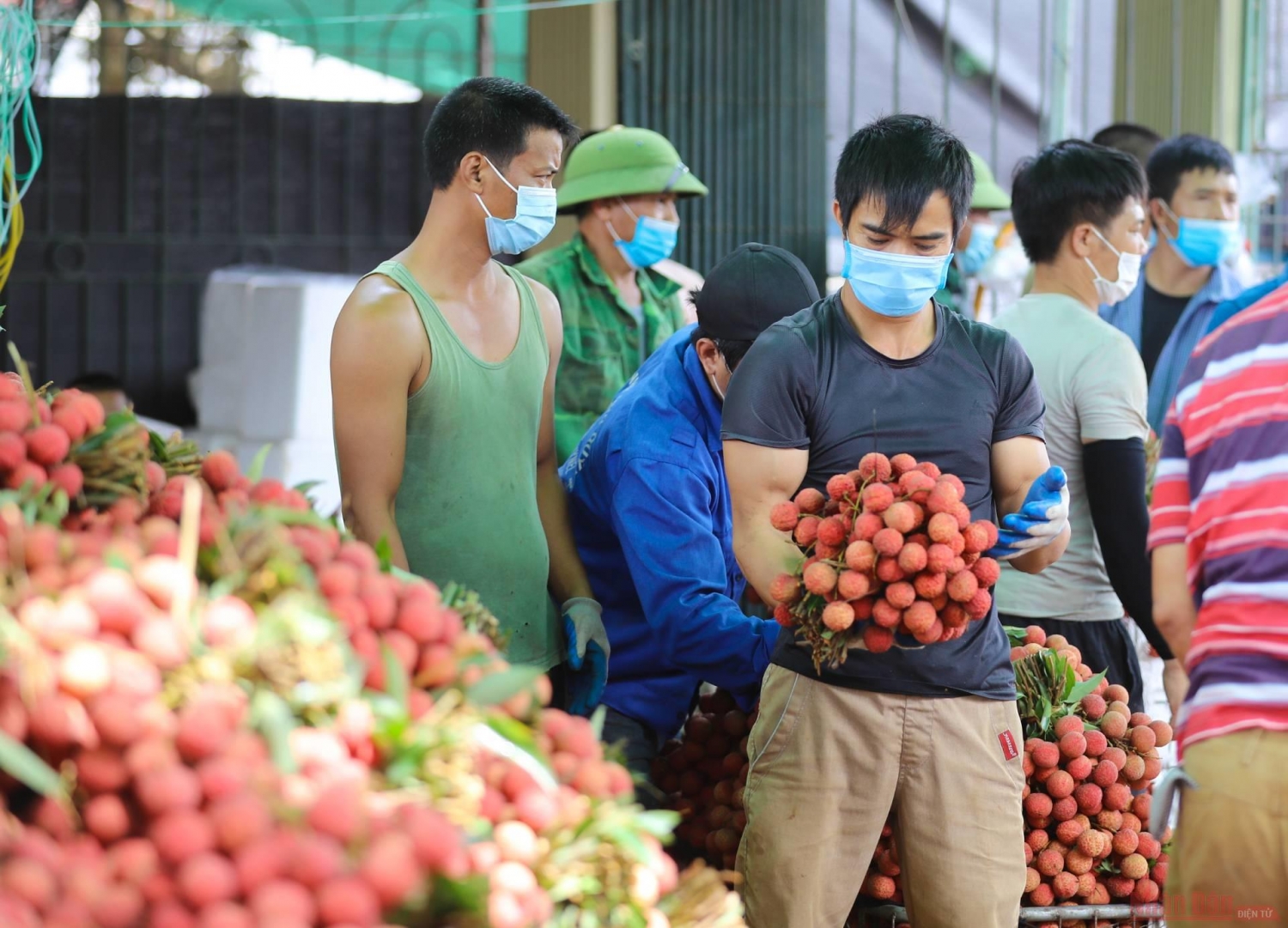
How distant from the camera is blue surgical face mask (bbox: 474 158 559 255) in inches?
91.1

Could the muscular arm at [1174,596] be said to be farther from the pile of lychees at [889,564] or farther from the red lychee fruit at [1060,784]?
the red lychee fruit at [1060,784]

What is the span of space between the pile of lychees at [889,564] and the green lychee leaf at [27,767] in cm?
97

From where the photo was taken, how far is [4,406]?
4.80 feet

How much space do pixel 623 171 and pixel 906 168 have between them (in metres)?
1.96

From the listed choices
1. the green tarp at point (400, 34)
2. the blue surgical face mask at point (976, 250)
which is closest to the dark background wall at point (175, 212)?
the green tarp at point (400, 34)

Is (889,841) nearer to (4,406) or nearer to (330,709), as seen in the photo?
(330,709)

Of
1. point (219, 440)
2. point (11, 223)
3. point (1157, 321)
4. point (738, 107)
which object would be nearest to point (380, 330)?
point (11, 223)

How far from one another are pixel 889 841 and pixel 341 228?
16.8ft

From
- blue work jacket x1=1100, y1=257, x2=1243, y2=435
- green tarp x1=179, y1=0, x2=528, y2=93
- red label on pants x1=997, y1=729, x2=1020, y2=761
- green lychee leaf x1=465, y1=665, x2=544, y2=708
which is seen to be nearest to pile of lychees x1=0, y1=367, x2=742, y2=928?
green lychee leaf x1=465, y1=665, x2=544, y2=708

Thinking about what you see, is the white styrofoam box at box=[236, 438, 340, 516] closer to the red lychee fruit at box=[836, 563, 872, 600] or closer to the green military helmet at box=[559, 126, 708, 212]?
the green military helmet at box=[559, 126, 708, 212]

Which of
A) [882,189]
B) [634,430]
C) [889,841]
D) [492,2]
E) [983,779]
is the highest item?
[492,2]

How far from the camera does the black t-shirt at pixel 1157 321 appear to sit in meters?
4.12

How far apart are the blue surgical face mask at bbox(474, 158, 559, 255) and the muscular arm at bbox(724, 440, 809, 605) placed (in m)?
0.60

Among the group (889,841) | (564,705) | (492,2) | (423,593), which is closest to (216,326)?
(492,2)
